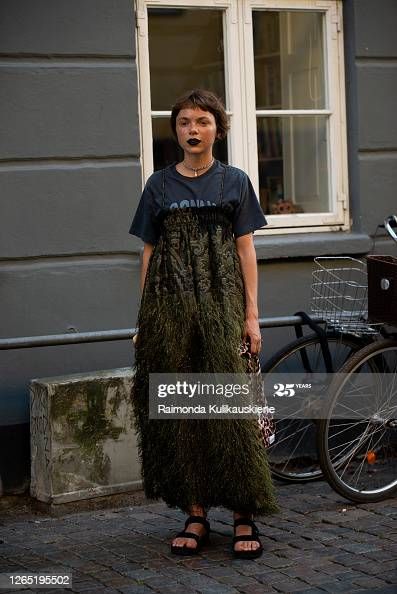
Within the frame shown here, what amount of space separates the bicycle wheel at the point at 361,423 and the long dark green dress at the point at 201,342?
0.87m

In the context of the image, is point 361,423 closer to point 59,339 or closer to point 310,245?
point 310,245

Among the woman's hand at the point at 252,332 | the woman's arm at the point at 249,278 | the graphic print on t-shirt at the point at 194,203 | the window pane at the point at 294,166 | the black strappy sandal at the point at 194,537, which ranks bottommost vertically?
the black strappy sandal at the point at 194,537

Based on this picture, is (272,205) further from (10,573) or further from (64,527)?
(10,573)

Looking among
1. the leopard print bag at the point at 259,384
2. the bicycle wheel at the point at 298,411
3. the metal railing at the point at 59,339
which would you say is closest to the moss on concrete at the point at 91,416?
the metal railing at the point at 59,339

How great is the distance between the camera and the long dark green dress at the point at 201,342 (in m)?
4.89

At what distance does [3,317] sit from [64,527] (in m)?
1.27

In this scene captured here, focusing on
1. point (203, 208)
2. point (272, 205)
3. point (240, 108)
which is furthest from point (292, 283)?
point (203, 208)

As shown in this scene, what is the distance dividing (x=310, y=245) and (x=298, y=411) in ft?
3.82

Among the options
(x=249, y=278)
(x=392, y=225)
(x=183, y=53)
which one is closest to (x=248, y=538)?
(x=249, y=278)

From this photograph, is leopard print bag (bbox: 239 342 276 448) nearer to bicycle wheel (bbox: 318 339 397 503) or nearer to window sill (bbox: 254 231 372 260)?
bicycle wheel (bbox: 318 339 397 503)

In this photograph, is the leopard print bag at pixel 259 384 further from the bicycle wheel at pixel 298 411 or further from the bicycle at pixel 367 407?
the bicycle wheel at pixel 298 411

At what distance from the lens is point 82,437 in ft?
19.6

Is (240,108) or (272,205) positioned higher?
(240,108)

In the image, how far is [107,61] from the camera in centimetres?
648
